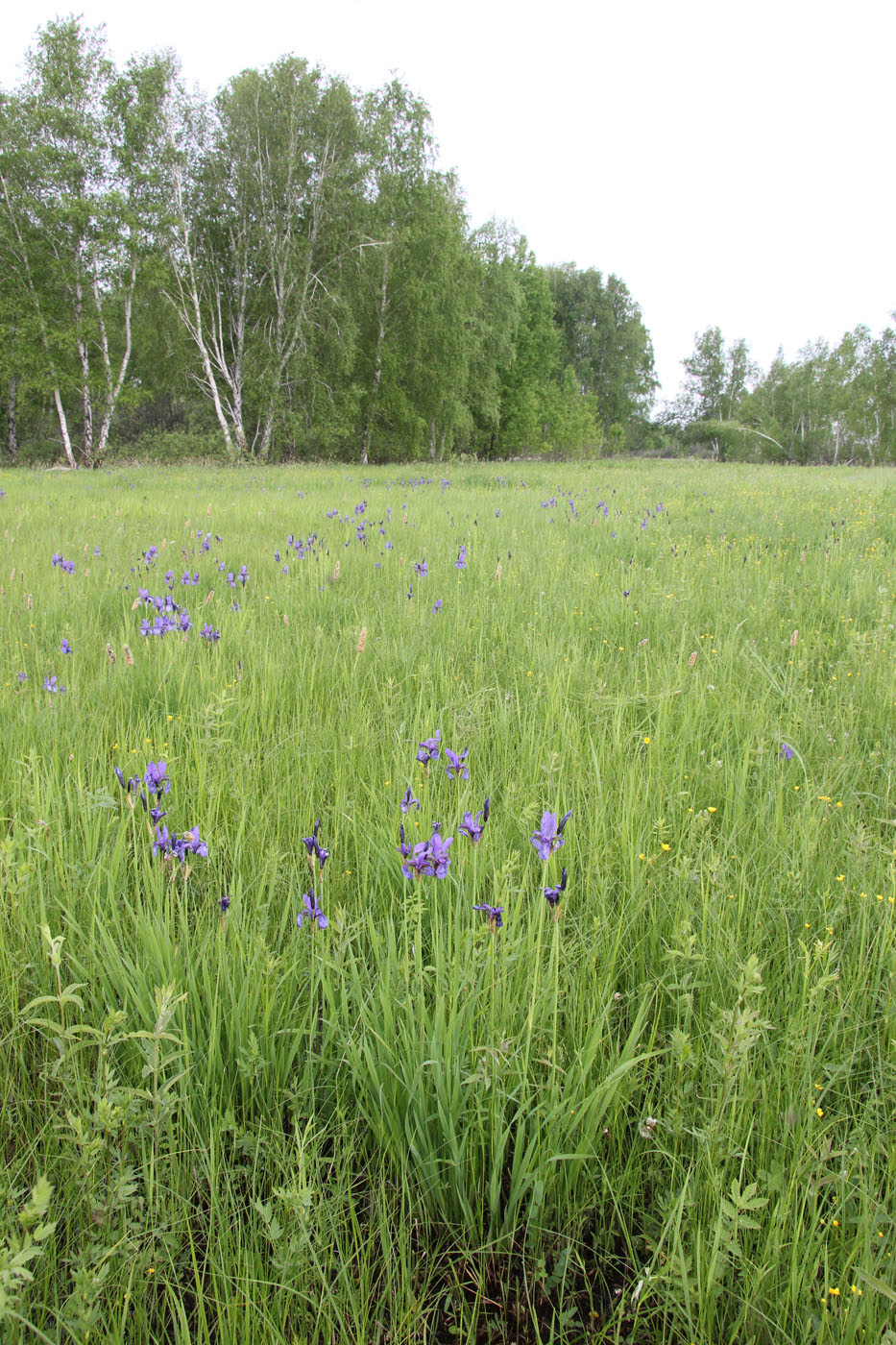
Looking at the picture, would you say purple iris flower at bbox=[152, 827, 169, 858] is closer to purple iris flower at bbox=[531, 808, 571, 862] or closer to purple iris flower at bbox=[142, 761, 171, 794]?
purple iris flower at bbox=[142, 761, 171, 794]

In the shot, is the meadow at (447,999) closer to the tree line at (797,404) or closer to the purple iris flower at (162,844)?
the purple iris flower at (162,844)

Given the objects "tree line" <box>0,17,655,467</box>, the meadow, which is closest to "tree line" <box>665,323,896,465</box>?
"tree line" <box>0,17,655,467</box>

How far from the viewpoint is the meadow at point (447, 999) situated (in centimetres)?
99

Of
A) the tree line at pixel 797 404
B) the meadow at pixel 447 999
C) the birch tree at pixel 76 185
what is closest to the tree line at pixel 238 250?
the birch tree at pixel 76 185

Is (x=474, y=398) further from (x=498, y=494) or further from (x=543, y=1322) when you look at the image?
(x=543, y=1322)

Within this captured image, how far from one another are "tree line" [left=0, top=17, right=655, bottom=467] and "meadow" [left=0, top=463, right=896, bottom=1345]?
24.2 meters

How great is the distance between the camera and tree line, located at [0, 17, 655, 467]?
2405cm

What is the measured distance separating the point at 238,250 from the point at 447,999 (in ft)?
100

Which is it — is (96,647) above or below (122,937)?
above

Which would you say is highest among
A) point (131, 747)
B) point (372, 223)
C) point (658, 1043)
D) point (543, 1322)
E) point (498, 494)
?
point (372, 223)

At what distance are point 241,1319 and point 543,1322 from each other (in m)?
0.44

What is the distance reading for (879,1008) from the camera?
1.46 metres

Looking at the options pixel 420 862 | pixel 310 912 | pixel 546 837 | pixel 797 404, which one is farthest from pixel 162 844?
pixel 797 404

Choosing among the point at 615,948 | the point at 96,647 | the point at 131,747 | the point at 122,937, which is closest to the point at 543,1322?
the point at 615,948
